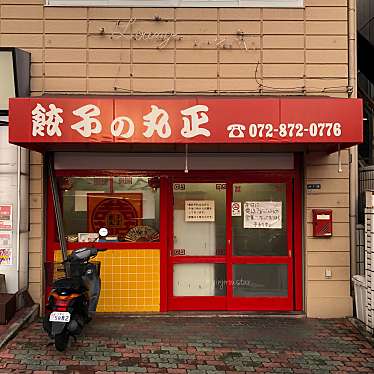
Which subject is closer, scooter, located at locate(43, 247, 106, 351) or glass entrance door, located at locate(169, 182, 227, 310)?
scooter, located at locate(43, 247, 106, 351)

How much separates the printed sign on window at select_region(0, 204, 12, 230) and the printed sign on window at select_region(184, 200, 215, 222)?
2876 millimetres

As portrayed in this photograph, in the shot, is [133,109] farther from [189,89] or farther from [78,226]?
[78,226]

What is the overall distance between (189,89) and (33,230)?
3483 millimetres

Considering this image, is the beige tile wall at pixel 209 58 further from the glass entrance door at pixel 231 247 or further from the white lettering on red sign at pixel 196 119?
the white lettering on red sign at pixel 196 119

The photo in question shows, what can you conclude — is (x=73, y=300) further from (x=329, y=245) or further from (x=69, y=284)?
(x=329, y=245)

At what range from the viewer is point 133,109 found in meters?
6.05

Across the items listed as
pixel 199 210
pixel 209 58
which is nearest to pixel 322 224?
pixel 199 210

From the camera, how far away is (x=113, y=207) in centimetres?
769

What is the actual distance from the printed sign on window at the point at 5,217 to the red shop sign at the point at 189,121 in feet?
5.39

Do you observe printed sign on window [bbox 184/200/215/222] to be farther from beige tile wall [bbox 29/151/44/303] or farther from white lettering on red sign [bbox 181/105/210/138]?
beige tile wall [bbox 29/151/44/303]

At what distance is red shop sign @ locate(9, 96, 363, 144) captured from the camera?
5984 mm

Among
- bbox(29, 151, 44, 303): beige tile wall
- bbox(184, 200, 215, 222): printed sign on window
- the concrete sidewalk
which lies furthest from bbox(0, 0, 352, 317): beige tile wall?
bbox(184, 200, 215, 222): printed sign on window

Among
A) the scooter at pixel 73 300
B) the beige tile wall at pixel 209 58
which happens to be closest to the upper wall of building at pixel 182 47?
the beige tile wall at pixel 209 58

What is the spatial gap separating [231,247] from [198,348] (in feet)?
6.81
